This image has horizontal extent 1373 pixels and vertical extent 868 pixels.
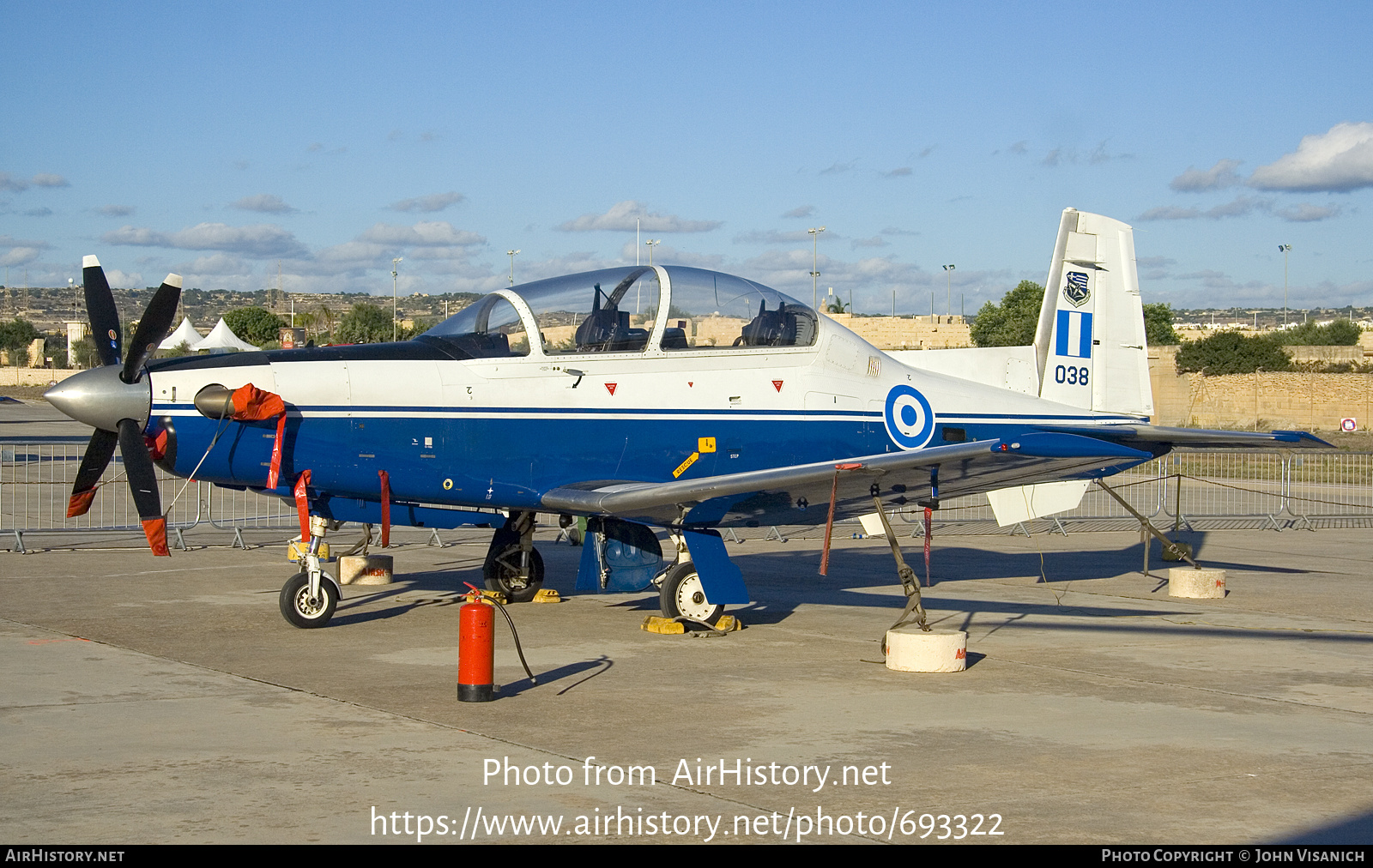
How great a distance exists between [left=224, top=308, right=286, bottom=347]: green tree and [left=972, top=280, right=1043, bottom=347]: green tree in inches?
1998

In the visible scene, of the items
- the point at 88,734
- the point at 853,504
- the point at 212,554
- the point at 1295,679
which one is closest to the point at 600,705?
the point at 88,734

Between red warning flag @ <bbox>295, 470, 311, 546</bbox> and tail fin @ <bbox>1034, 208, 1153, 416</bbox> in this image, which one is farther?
tail fin @ <bbox>1034, 208, 1153, 416</bbox>

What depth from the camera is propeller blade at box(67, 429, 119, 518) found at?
9.51m

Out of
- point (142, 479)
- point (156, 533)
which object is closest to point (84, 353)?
point (142, 479)

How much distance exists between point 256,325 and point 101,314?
87091 millimetres

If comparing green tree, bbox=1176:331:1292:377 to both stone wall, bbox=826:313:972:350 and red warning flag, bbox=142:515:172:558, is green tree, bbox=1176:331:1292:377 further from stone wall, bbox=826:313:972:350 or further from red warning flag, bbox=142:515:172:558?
red warning flag, bbox=142:515:172:558

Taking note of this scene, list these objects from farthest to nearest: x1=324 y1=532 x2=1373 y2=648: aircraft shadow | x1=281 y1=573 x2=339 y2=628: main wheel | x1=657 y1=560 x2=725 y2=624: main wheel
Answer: x1=324 y1=532 x2=1373 y2=648: aircraft shadow, x1=657 y1=560 x2=725 y2=624: main wheel, x1=281 y1=573 x2=339 y2=628: main wheel

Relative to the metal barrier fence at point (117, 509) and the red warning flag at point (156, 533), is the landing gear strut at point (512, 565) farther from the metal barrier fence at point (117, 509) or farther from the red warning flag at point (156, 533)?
the metal barrier fence at point (117, 509)

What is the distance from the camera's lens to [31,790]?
17.8 ft

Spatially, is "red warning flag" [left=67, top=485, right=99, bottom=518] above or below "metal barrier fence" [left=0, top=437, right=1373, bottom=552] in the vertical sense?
above

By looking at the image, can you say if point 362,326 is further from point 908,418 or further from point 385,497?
point 385,497

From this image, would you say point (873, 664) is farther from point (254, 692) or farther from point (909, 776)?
point (254, 692)

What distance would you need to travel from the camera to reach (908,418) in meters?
11.4

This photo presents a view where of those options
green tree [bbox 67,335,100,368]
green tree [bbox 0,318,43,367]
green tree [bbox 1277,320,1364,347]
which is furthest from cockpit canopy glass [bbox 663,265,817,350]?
green tree [bbox 0,318,43,367]
